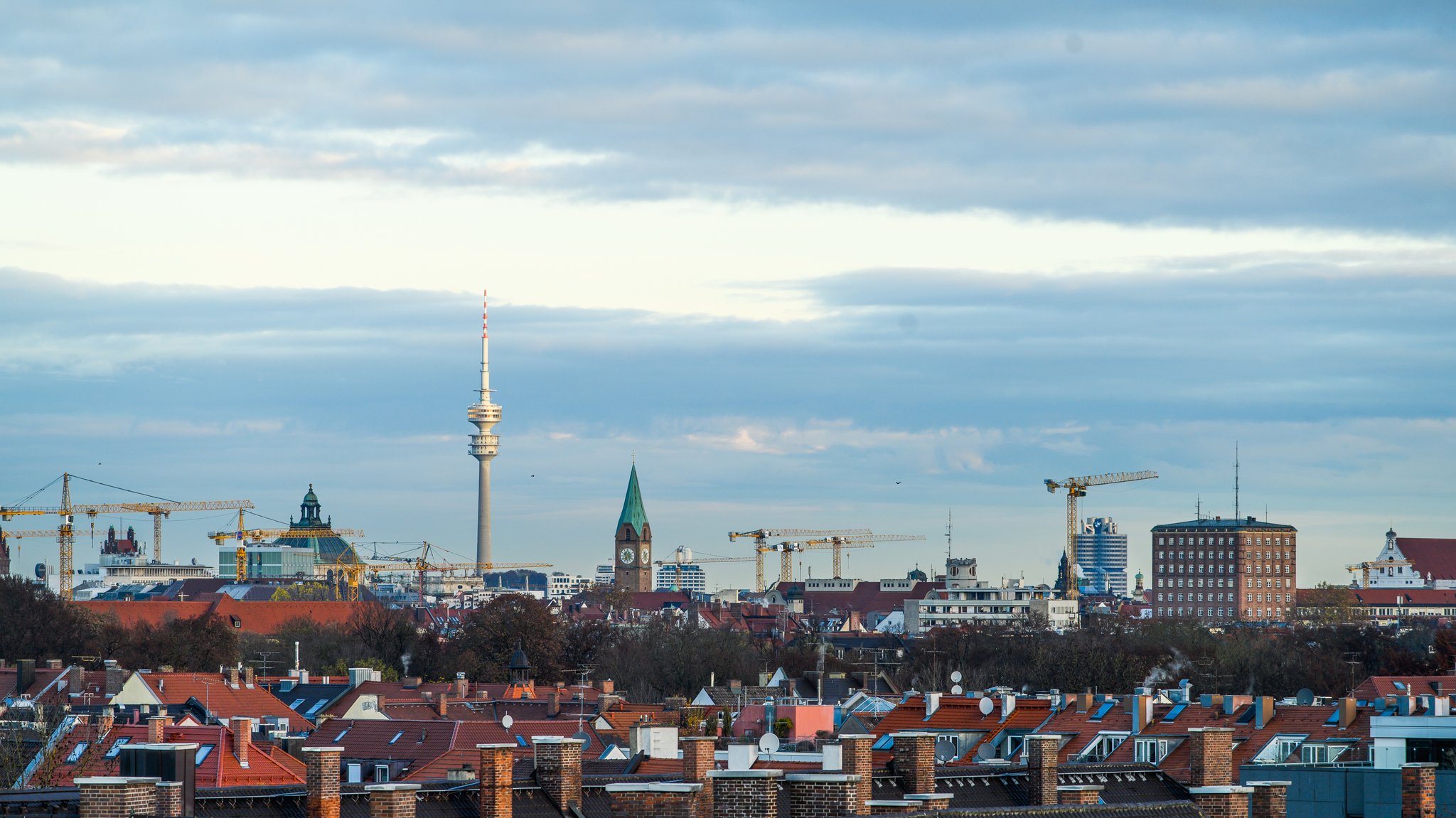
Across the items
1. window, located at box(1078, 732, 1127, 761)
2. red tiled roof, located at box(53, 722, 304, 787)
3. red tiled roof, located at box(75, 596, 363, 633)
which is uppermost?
red tiled roof, located at box(53, 722, 304, 787)

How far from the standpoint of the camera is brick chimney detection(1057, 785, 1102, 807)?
31.5 meters

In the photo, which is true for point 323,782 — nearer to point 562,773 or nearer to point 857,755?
point 562,773

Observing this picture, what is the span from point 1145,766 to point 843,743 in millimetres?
10685

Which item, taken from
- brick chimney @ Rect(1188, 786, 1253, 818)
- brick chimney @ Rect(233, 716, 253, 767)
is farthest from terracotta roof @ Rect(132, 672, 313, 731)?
brick chimney @ Rect(1188, 786, 1253, 818)

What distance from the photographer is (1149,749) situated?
202 ft

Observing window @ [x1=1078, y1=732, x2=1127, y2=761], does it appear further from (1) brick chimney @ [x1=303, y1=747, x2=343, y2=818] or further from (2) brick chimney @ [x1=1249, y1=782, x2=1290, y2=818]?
(1) brick chimney @ [x1=303, y1=747, x2=343, y2=818]

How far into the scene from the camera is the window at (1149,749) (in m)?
61.0

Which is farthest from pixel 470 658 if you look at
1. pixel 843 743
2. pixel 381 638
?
pixel 843 743

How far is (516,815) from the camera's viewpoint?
1179 inches

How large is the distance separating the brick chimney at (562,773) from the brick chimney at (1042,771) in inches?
275

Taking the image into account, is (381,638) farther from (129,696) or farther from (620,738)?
(620,738)

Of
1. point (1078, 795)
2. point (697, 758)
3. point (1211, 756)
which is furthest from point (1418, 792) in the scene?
point (697, 758)

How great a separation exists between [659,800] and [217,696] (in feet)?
184

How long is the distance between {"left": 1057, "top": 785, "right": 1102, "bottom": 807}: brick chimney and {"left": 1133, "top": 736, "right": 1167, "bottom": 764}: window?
1090 inches
